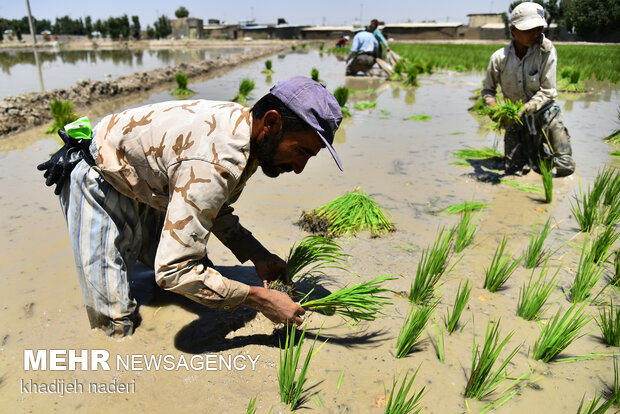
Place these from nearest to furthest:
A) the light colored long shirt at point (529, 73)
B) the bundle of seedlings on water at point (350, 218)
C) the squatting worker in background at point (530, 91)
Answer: the bundle of seedlings on water at point (350, 218)
the squatting worker in background at point (530, 91)
the light colored long shirt at point (529, 73)

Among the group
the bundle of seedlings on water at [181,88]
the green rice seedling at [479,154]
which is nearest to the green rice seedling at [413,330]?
the green rice seedling at [479,154]

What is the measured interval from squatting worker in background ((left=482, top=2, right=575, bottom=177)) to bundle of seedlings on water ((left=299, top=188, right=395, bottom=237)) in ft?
5.58

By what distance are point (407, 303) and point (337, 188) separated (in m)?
1.78

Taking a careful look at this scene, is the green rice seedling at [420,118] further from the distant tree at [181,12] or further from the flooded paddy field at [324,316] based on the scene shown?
the distant tree at [181,12]

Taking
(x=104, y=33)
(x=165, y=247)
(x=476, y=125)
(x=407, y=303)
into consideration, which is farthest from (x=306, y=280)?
(x=104, y=33)

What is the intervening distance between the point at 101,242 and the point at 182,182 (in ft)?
2.05

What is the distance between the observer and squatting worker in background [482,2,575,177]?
3428 mm

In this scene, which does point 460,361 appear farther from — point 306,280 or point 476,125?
point 476,125

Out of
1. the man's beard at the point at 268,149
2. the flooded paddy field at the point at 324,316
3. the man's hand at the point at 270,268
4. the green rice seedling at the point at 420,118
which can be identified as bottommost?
the flooded paddy field at the point at 324,316

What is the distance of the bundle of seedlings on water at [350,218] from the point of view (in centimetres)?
293

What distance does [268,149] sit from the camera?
1.51m

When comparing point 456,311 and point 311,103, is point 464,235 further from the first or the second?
point 311,103

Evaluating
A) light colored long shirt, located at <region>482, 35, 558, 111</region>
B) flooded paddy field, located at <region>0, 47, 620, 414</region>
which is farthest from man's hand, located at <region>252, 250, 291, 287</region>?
light colored long shirt, located at <region>482, 35, 558, 111</region>

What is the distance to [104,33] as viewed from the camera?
62219mm
